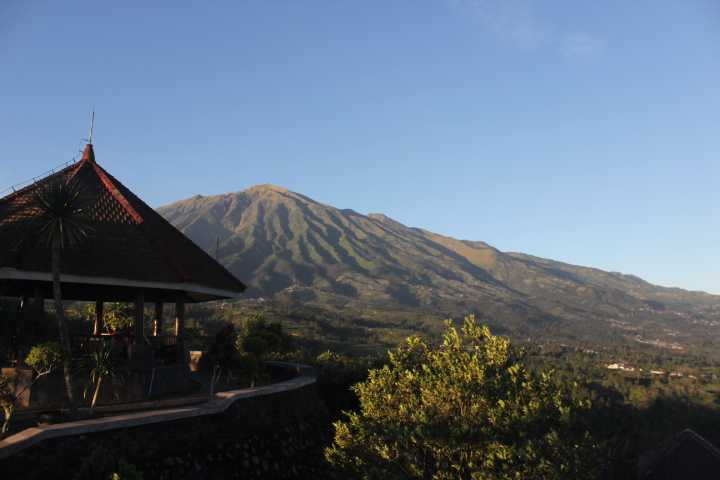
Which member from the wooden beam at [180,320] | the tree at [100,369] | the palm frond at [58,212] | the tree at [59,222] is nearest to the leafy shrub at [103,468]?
the tree at [100,369]

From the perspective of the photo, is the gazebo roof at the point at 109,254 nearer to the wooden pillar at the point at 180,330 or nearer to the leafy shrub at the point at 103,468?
the wooden pillar at the point at 180,330

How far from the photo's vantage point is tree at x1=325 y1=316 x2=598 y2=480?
1582 centimetres

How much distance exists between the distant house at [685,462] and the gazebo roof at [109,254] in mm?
43546

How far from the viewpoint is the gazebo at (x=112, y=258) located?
62.4 ft

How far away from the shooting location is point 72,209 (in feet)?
57.6

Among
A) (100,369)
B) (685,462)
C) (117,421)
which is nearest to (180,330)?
(100,369)

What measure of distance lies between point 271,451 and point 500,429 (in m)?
6.84

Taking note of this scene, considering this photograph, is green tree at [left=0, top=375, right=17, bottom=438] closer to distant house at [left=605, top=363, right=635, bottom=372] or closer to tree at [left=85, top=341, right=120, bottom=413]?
tree at [left=85, top=341, right=120, bottom=413]

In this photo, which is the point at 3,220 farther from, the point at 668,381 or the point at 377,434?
the point at 668,381

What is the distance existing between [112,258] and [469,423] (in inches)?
492

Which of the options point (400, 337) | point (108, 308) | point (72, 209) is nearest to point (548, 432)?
point (72, 209)

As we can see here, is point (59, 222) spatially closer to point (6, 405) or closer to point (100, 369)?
point (100, 369)

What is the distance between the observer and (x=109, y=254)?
2036cm

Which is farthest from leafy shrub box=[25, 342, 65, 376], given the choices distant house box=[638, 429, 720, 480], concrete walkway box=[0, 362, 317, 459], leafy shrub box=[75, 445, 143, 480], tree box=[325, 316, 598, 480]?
distant house box=[638, 429, 720, 480]
